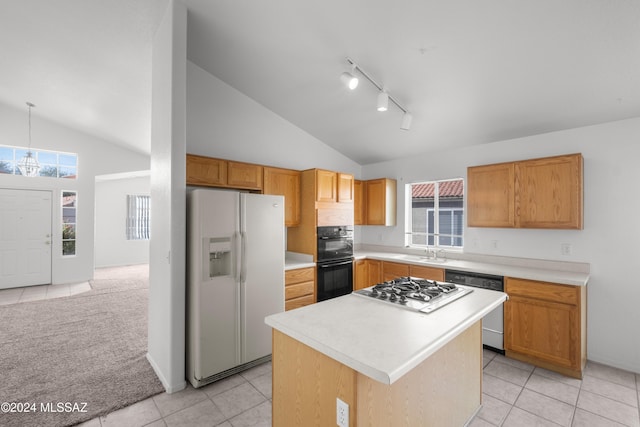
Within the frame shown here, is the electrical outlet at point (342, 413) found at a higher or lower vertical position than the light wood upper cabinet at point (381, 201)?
lower

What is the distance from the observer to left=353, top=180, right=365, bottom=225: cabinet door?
16.0ft

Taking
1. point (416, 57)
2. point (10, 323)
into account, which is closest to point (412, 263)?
point (416, 57)

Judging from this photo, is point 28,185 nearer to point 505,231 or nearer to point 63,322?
point 63,322

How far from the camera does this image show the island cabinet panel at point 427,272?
354 centimetres

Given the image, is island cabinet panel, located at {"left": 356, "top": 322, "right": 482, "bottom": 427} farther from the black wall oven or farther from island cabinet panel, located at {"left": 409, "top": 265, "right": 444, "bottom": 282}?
the black wall oven

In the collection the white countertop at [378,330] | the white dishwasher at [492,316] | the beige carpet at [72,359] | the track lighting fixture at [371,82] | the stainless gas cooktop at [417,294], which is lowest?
the beige carpet at [72,359]

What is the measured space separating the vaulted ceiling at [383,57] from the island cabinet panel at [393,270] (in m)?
1.73

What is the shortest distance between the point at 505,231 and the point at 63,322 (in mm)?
5908

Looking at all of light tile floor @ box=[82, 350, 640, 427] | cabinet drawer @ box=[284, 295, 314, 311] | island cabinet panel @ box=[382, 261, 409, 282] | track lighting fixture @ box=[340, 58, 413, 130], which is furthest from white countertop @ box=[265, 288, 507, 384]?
island cabinet panel @ box=[382, 261, 409, 282]

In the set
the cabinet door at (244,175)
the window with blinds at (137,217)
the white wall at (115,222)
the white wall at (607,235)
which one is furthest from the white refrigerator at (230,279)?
the window with blinds at (137,217)

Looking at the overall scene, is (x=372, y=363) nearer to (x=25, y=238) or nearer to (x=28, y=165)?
(x=28, y=165)

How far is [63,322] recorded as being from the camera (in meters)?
3.95

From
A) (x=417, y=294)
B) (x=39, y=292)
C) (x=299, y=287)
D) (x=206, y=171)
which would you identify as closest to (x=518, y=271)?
(x=417, y=294)

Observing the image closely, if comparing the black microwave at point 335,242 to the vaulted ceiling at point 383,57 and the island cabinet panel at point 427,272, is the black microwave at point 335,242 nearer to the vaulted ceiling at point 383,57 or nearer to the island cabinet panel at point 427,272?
the island cabinet panel at point 427,272
